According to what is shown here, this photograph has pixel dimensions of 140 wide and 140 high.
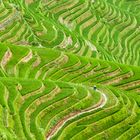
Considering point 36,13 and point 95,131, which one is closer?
point 95,131

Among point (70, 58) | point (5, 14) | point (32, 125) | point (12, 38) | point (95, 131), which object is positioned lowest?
point (95, 131)

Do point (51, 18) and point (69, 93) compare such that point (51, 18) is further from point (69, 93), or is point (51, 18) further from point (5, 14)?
point (69, 93)

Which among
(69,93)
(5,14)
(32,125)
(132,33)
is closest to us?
(32,125)

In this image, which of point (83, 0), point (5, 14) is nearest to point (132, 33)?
point (83, 0)

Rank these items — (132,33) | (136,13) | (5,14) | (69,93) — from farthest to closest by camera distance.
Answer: (136,13) → (132,33) → (5,14) → (69,93)

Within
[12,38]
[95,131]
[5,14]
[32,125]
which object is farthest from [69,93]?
[5,14]

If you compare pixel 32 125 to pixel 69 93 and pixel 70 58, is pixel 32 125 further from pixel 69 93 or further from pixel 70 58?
pixel 70 58

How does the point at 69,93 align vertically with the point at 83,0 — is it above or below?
below
